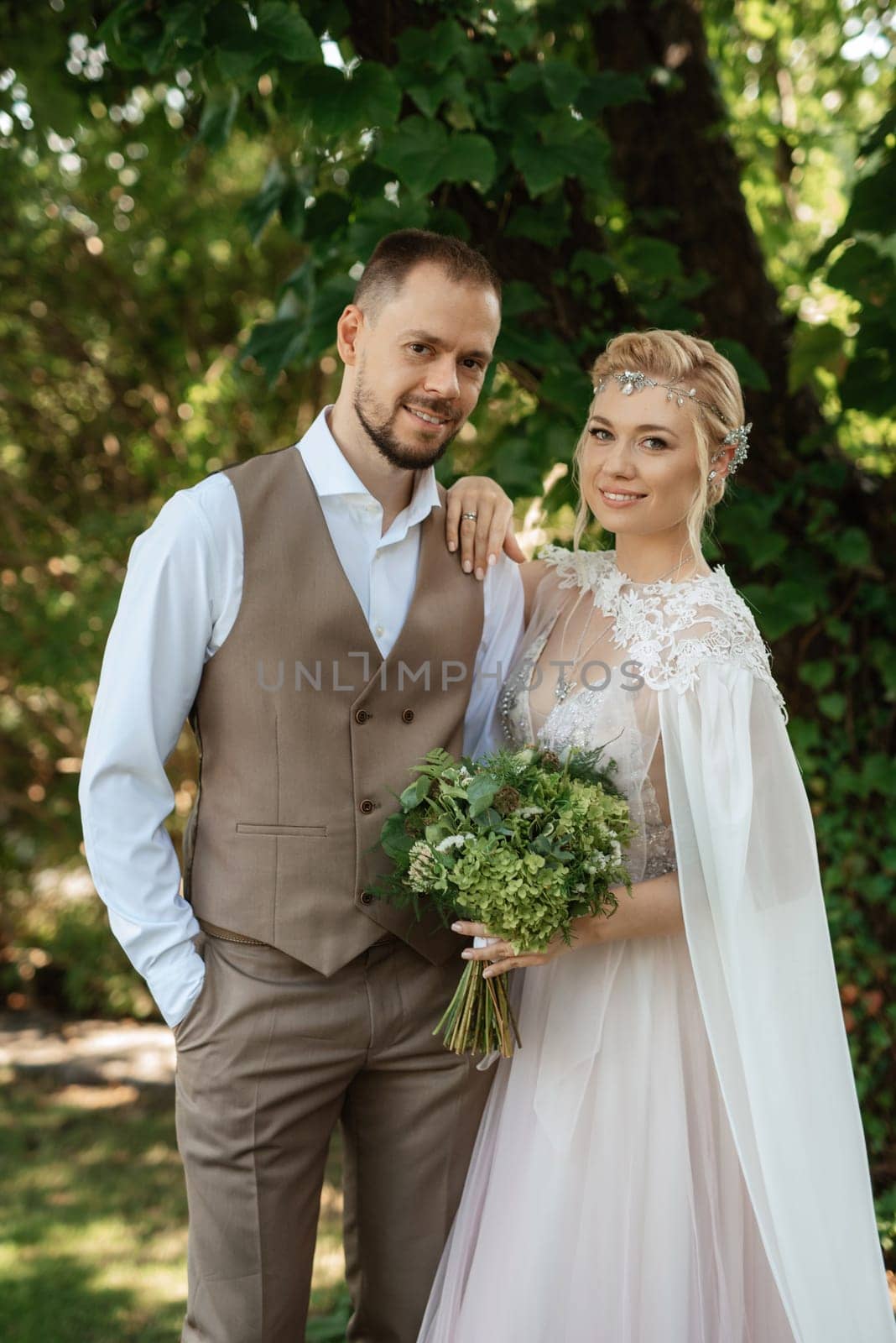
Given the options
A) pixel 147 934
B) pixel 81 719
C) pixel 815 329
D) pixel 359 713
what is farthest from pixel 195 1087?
pixel 81 719

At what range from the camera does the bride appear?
2.01 meters

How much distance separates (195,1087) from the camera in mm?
2068

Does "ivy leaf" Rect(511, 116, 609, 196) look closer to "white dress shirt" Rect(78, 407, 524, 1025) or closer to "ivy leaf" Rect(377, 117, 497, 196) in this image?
"ivy leaf" Rect(377, 117, 497, 196)

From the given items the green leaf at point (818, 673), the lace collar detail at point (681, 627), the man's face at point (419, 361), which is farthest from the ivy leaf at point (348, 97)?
the green leaf at point (818, 673)

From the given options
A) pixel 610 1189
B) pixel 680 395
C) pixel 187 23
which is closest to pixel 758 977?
pixel 610 1189

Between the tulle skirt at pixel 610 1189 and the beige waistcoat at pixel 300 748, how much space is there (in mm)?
347

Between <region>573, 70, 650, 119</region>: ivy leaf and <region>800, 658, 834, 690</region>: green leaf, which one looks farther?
<region>800, 658, 834, 690</region>: green leaf

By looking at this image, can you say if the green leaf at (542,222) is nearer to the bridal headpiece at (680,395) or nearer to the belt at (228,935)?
the bridal headpiece at (680,395)

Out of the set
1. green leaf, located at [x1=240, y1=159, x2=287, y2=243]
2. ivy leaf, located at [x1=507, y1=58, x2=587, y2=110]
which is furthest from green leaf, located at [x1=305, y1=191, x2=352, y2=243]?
ivy leaf, located at [x1=507, y1=58, x2=587, y2=110]

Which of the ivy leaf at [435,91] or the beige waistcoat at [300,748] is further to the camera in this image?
the ivy leaf at [435,91]

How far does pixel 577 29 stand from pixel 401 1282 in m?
3.68

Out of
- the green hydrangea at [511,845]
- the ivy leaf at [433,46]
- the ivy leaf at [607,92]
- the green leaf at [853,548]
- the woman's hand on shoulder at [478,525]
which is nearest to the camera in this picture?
the green hydrangea at [511,845]

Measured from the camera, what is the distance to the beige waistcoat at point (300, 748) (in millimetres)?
2031

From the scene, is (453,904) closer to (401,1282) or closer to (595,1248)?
(595,1248)
